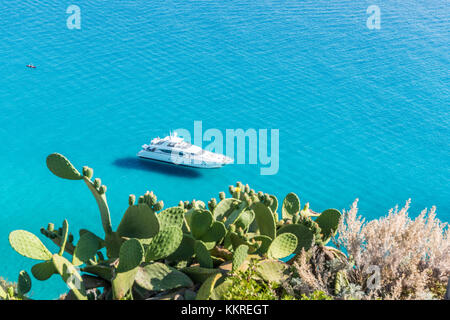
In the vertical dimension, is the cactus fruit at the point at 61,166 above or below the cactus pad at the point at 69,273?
above

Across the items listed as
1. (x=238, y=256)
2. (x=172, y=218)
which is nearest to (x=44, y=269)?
(x=172, y=218)

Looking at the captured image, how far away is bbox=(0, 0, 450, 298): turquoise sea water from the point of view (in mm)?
21031

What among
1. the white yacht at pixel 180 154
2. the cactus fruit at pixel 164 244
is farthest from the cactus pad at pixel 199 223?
the white yacht at pixel 180 154

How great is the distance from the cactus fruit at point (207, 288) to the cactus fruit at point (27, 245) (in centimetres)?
178

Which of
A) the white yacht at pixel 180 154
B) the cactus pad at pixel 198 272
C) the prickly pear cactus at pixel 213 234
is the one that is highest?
the prickly pear cactus at pixel 213 234

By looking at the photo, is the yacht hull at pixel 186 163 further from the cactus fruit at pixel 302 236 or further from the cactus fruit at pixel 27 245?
the cactus fruit at pixel 27 245

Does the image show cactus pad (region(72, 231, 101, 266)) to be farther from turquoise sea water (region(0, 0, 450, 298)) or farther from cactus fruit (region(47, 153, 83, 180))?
turquoise sea water (region(0, 0, 450, 298))

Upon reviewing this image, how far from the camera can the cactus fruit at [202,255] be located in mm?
6047

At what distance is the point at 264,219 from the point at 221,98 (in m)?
19.8

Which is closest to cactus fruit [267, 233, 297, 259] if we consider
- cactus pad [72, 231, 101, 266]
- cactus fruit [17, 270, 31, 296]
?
cactus pad [72, 231, 101, 266]

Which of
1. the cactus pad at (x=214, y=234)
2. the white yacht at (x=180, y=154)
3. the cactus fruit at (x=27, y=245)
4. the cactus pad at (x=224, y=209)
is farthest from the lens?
the white yacht at (x=180, y=154)

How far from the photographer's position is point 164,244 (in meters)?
5.88

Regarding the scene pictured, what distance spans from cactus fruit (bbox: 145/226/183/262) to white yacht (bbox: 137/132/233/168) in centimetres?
1571
